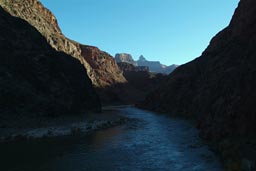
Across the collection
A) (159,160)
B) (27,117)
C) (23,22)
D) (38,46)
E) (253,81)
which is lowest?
(159,160)

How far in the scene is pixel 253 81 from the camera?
27188mm

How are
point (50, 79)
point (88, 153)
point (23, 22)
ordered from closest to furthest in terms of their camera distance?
point (88, 153), point (50, 79), point (23, 22)

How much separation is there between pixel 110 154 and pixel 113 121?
92.1 ft

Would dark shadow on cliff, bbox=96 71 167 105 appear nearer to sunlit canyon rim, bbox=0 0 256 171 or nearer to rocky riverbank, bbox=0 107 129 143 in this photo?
sunlit canyon rim, bbox=0 0 256 171

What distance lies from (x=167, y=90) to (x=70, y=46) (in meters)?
36.5

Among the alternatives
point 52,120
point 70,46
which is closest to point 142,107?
point 70,46

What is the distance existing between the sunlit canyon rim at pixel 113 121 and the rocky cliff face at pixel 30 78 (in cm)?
17

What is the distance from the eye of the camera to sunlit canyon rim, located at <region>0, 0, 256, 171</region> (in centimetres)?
2389

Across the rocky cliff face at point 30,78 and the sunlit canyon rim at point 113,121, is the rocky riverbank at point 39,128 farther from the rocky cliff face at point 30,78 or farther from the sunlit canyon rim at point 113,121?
the rocky cliff face at point 30,78

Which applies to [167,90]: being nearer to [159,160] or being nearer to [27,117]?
[27,117]

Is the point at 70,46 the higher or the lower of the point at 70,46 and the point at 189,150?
the higher

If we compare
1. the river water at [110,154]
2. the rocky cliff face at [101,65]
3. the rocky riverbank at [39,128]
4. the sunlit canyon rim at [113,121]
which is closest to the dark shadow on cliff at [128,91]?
the rocky cliff face at [101,65]

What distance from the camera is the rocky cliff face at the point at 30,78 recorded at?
1764 inches

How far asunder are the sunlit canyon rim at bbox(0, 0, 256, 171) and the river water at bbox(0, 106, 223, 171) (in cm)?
8
